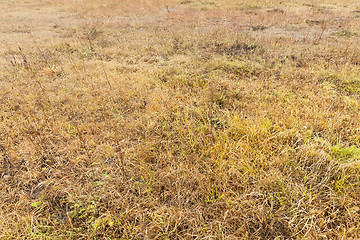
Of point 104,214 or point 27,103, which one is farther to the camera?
point 27,103

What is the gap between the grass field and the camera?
202 centimetres

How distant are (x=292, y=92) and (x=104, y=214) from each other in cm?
418

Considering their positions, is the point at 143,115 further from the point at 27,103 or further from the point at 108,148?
the point at 27,103

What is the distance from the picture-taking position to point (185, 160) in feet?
9.03

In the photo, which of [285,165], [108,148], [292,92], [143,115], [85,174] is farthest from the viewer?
[292,92]

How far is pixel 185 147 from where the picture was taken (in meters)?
2.93

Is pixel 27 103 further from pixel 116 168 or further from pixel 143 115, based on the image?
pixel 116 168

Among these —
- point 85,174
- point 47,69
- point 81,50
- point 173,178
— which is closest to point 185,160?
point 173,178

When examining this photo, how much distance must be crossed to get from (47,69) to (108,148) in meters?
4.38

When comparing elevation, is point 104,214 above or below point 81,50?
below

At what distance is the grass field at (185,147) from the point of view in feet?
6.64

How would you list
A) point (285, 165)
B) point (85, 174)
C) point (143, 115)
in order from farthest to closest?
point (143, 115)
point (85, 174)
point (285, 165)

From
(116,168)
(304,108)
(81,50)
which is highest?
(81,50)

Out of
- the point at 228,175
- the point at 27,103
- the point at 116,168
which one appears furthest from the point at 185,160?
the point at 27,103
